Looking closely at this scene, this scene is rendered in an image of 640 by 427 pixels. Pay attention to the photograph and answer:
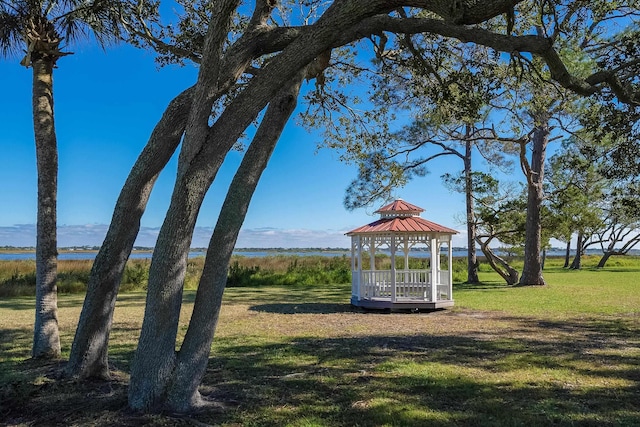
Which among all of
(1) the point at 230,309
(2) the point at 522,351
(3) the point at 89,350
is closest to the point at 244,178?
(3) the point at 89,350

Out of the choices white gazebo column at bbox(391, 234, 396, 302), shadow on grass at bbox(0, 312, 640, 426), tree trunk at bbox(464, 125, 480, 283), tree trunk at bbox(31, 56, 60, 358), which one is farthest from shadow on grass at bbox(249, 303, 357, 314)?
tree trunk at bbox(464, 125, 480, 283)

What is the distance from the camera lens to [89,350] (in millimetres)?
5234

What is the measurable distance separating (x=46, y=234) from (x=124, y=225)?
6.91 ft

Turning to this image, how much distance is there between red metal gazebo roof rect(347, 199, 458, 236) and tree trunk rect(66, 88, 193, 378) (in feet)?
28.2

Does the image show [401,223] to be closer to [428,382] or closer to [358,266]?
[358,266]

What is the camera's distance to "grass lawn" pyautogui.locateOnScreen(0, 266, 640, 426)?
171 inches

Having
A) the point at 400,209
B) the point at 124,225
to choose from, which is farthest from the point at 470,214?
the point at 124,225

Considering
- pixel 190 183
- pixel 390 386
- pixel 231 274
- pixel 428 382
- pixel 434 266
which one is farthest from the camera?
pixel 231 274

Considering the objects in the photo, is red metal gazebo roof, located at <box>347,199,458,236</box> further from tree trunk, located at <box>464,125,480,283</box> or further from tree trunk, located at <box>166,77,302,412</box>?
tree trunk, located at <box>166,77,302,412</box>

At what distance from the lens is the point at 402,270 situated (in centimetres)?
1353

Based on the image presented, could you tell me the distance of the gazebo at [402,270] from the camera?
1302cm

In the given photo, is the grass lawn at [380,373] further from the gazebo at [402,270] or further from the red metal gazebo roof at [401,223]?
the red metal gazebo roof at [401,223]

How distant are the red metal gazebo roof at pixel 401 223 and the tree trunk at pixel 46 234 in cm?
820

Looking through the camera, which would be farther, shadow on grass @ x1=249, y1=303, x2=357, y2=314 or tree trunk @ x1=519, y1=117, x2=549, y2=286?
tree trunk @ x1=519, y1=117, x2=549, y2=286
